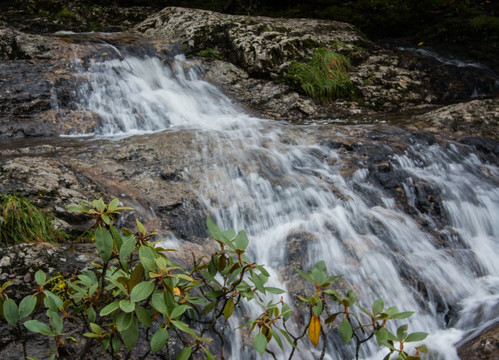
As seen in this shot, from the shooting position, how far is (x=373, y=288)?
3488 mm

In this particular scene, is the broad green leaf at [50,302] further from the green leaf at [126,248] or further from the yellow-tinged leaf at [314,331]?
the yellow-tinged leaf at [314,331]

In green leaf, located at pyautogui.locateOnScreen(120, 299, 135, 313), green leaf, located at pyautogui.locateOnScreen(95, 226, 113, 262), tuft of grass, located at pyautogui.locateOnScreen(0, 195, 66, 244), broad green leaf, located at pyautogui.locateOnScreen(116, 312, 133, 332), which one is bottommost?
tuft of grass, located at pyautogui.locateOnScreen(0, 195, 66, 244)

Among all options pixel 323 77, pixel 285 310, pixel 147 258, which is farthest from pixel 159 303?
pixel 323 77

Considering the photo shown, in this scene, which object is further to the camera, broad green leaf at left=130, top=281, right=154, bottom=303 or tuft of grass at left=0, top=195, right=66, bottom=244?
tuft of grass at left=0, top=195, right=66, bottom=244

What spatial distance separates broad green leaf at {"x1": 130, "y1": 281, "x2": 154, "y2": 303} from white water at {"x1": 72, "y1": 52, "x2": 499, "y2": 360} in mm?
1385

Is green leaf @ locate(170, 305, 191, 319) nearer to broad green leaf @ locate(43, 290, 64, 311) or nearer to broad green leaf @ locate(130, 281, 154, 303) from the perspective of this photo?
broad green leaf @ locate(130, 281, 154, 303)

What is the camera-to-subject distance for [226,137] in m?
5.58

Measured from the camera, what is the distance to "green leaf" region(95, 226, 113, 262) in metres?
1.77

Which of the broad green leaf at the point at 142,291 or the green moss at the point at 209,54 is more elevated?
the broad green leaf at the point at 142,291

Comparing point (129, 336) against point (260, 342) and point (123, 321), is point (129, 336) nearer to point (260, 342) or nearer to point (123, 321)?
point (123, 321)

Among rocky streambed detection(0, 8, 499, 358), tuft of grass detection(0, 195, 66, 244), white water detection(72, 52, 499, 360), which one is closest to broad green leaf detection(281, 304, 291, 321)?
white water detection(72, 52, 499, 360)

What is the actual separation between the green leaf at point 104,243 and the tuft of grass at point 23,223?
1.40 meters

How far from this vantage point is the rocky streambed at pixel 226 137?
3707 millimetres

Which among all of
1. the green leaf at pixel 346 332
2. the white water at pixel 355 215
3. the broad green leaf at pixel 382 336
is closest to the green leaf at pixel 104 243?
the green leaf at pixel 346 332
